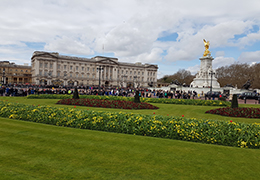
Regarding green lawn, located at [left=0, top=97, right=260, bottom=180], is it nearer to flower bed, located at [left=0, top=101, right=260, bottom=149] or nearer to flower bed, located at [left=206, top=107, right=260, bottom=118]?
flower bed, located at [left=0, top=101, right=260, bottom=149]

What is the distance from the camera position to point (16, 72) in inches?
4021

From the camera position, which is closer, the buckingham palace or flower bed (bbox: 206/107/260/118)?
flower bed (bbox: 206/107/260/118)

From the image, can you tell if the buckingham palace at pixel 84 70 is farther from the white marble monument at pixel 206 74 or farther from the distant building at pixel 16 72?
the white marble monument at pixel 206 74

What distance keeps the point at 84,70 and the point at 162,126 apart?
97417mm

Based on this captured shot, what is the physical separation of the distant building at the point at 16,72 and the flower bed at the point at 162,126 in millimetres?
100061

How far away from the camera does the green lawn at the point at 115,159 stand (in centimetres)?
462

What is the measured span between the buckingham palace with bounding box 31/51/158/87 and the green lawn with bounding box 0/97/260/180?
73.0 metres

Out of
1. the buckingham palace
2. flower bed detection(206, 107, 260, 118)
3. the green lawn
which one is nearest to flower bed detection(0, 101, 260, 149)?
the green lawn

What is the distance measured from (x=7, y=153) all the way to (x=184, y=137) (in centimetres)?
630

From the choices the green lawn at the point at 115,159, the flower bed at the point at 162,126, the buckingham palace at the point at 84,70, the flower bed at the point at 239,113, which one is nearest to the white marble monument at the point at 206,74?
the buckingham palace at the point at 84,70

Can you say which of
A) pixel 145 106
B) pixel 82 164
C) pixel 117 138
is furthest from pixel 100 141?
pixel 145 106

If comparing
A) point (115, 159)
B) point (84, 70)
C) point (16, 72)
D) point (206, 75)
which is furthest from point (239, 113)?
point (16, 72)

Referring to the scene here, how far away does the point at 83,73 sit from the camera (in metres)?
102

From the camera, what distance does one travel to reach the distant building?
317 feet
